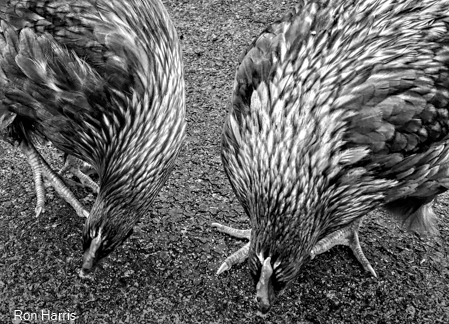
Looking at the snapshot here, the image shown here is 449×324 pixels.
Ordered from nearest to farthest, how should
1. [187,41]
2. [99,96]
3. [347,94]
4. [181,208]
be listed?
[347,94] → [99,96] → [181,208] → [187,41]

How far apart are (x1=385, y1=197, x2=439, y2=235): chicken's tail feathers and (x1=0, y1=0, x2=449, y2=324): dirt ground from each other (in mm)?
294

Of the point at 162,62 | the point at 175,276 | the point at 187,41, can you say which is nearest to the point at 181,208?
the point at 175,276

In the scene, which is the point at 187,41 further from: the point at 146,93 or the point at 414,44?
the point at 414,44

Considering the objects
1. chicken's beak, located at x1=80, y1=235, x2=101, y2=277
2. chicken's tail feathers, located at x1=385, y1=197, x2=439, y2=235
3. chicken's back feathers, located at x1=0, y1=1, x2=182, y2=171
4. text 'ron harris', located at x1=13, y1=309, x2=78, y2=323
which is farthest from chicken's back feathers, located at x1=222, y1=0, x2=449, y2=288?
text 'ron harris', located at x1=13, y1=309, x2=78, y2=323

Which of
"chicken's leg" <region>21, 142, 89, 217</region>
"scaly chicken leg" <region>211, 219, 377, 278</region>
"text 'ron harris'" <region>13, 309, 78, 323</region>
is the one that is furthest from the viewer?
"chicken's leg" <region>21, 142, 89, 217</region>

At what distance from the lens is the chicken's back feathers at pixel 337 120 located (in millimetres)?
2375

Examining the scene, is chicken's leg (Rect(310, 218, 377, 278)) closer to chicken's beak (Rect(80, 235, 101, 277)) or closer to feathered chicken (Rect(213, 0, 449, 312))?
feathered chicken (Rect(213, 0, 449, 312))

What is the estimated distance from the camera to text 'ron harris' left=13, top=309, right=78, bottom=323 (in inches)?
112

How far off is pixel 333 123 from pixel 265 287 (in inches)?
32.0

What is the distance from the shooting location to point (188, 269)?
310cm

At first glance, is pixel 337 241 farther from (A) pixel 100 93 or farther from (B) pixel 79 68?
(B) pixel 79 68

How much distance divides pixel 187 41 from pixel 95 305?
2.42 meters

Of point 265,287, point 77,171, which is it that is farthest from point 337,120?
point 77,171

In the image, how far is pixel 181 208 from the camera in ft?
11.1
